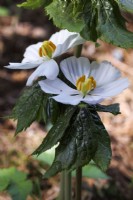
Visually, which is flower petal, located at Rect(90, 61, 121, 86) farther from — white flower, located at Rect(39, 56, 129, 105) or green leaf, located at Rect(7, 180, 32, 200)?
green leaf, located at Rect(7, 180, 32, 200)

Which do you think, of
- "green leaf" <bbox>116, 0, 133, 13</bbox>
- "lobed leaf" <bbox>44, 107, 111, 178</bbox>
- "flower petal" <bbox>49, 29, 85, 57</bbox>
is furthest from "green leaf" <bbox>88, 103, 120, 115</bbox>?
"green leaf" <bbox>116, 0, 133, 13</bbox>

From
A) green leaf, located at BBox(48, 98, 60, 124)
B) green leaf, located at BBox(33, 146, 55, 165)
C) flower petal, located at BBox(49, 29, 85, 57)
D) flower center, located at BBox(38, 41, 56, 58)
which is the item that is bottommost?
green leaf, located at BBox(33, 146, 55, 165)

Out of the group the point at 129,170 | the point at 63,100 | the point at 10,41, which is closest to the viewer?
the point at 63,100

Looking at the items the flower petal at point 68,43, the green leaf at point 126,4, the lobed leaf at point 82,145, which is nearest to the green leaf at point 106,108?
the lobed leaf at point 82,145

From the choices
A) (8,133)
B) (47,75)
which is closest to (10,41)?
(8,133)

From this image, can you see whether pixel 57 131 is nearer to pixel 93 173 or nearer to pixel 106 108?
pixel 106 108

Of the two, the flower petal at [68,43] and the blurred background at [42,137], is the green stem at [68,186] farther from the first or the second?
the flower petal at [68,43]

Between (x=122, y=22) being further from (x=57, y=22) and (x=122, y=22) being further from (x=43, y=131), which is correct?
(x=43, y=131)

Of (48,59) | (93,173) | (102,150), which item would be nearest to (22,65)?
(48,59)
